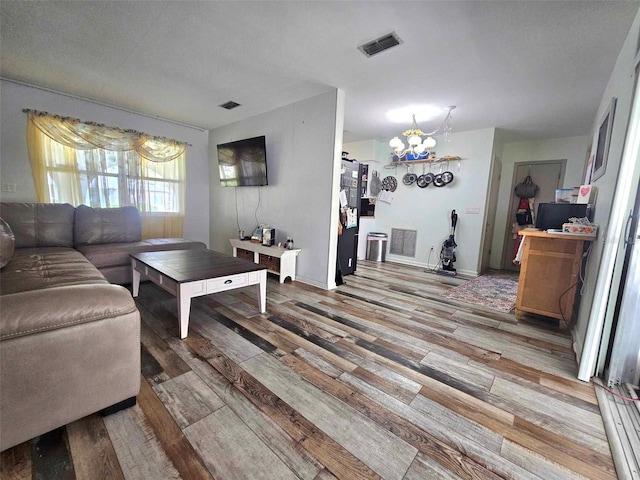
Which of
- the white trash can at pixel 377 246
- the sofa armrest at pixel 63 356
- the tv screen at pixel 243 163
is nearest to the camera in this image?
the sofa armrest at pixel 63 356

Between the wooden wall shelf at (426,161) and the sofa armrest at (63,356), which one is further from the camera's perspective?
the wooden wall shelf at (426,161)

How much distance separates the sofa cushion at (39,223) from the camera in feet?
8.94

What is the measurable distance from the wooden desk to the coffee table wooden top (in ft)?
8.49

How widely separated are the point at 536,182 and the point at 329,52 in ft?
15.1

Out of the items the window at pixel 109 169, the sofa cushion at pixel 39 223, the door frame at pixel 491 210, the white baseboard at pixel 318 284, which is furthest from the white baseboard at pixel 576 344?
the window at pixel 109 169

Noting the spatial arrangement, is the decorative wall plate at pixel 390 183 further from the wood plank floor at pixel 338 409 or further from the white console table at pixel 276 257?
the wood plank floor at pixel 338 409

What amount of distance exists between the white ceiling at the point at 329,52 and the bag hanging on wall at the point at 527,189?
1.18 meters

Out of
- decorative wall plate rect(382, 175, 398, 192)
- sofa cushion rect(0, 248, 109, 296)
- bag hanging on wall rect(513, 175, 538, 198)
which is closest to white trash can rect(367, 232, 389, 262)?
decorative wall plate rect(382, 175, 398, 192)

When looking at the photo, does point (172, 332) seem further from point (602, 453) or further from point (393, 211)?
point (393, 211)

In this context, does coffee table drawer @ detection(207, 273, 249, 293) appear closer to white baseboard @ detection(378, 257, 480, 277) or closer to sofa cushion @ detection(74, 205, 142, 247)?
sofa cushion @ detection(74, 205, 142, 247)

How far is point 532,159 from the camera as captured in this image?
4602mm

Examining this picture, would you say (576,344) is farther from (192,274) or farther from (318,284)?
(192,274)

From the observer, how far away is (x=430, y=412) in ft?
4.35

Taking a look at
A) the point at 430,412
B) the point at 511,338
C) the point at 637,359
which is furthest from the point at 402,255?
the point at 430,412
